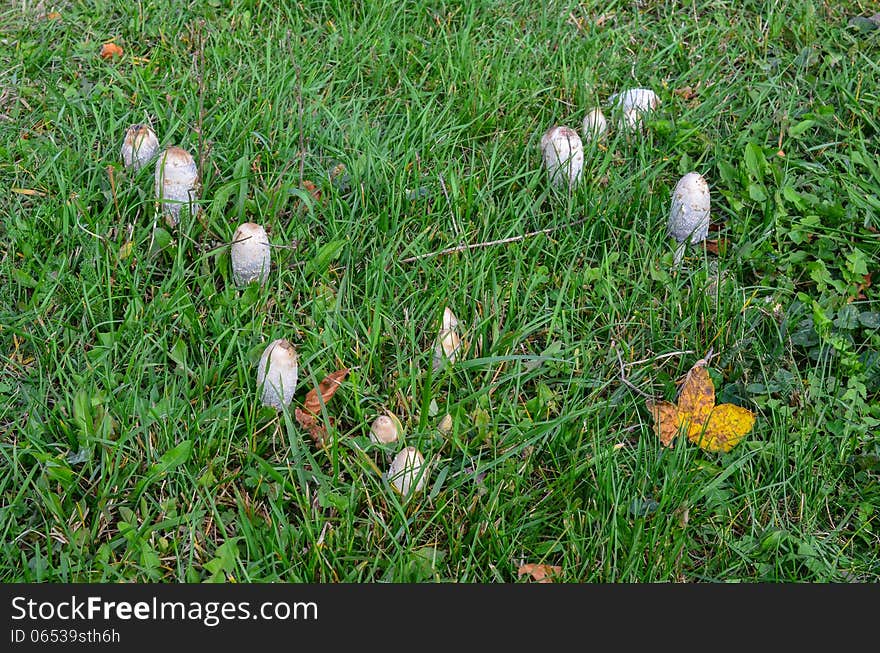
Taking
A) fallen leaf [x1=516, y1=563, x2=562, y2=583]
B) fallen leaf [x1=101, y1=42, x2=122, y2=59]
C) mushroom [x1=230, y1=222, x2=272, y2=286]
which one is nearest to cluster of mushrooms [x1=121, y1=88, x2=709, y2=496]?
mushroom [x1=230, y1=222, x2=272, y2=286]

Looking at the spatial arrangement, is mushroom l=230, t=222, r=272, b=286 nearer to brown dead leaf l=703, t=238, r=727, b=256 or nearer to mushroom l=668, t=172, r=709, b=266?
mushroom l=668, t=172, r=709, b=266

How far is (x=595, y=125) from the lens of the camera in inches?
149

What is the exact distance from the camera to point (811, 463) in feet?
9.14

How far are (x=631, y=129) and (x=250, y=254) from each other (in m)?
1.67

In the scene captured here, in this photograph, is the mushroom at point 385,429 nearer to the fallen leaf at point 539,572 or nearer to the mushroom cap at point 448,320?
the mushroom cap at point 448,320

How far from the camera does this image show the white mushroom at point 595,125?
376 centimetres

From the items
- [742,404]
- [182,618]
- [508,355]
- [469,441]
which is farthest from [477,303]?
[182,618]

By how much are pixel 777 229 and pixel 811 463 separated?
1.06 metres

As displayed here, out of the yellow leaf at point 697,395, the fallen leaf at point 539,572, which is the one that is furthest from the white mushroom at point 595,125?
the fallen leaf at point 539,572

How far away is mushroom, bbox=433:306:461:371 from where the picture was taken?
2.96 metres

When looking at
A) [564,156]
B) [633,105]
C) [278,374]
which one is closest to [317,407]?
[278,374]

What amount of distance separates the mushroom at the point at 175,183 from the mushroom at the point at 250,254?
0.29 m

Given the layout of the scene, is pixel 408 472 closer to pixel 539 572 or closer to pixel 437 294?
pixel 539 572

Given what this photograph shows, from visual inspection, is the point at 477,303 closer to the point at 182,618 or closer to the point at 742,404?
the point at 742,404
